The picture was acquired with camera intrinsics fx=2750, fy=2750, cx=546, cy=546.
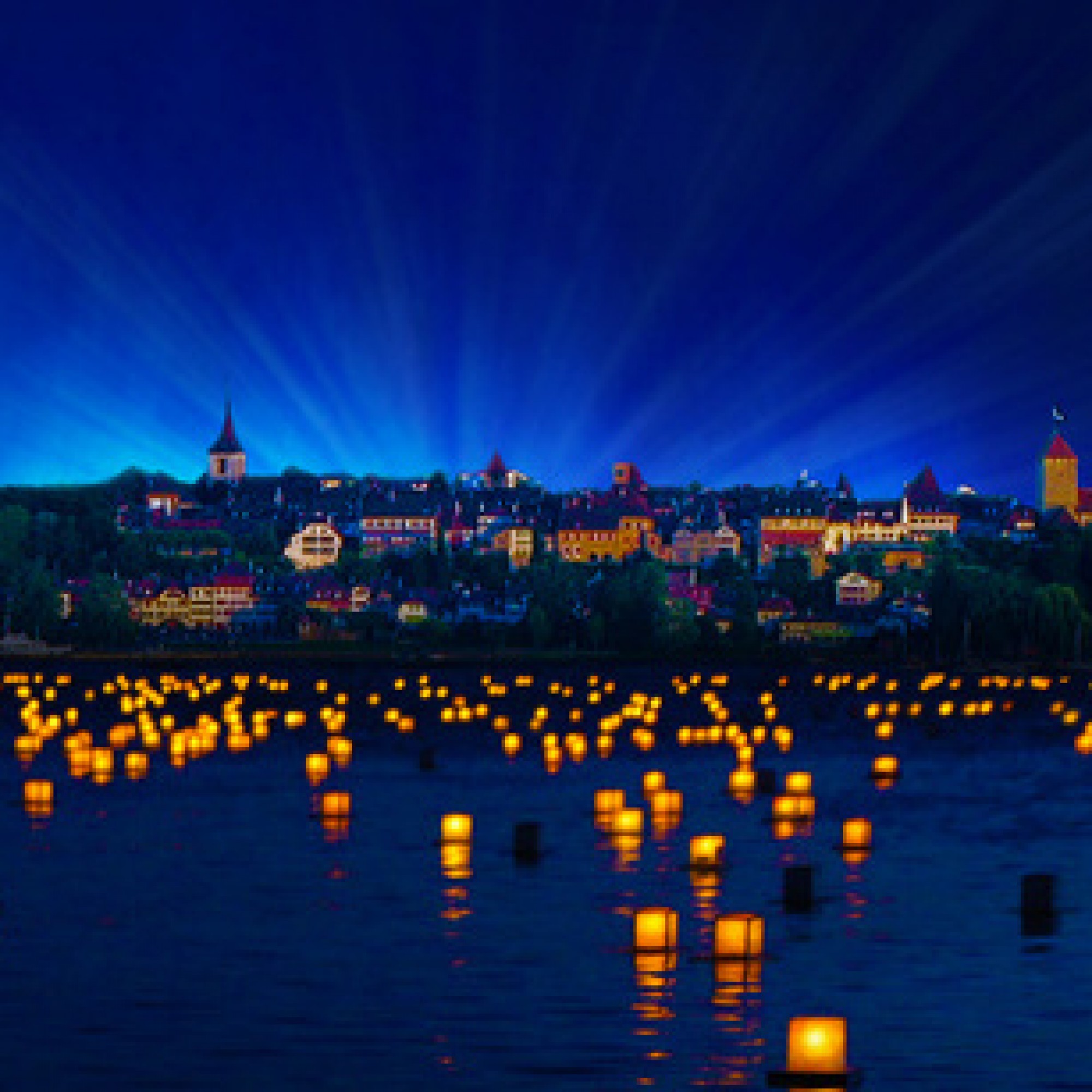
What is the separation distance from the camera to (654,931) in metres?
28.6

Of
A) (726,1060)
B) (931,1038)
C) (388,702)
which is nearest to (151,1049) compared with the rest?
(726,1060)

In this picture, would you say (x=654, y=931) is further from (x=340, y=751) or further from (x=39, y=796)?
(x=340, y=751)

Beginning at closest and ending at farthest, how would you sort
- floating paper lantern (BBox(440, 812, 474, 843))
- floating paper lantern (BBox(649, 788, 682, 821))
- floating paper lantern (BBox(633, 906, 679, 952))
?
floating paper lantern (BBox(633, 906, 679, 952)) < floating paper lantern (BBox(440, 812, 474, 843)) < floating paper lantern (BBox(649, 788, 682, 821))

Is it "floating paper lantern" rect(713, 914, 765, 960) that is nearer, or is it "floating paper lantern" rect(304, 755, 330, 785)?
"floating paper lantern" rect(713, 914, 765, 960)

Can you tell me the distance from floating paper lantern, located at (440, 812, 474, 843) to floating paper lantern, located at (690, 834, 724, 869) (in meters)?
4.44

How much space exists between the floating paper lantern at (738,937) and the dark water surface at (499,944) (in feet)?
1.19

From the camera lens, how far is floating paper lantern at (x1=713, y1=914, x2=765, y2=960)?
2766 cm

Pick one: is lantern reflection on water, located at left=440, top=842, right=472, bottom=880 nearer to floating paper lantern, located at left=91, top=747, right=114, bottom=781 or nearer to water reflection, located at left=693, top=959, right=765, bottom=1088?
water reflection, located at left=693, top=959, right=765, bottom=1088

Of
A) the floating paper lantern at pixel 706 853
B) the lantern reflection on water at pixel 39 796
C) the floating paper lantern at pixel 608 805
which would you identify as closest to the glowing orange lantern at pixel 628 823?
the floating paper lantern at pixel 608 805

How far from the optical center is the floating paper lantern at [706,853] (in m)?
37.3

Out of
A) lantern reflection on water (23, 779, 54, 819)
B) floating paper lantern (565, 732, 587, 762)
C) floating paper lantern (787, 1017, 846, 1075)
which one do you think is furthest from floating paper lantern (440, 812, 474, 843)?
floating paper lantern (565, 732, 587, 762)

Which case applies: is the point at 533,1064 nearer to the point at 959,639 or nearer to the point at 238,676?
the point at 238,676

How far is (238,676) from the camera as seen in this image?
140m

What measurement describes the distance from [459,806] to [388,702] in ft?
204
